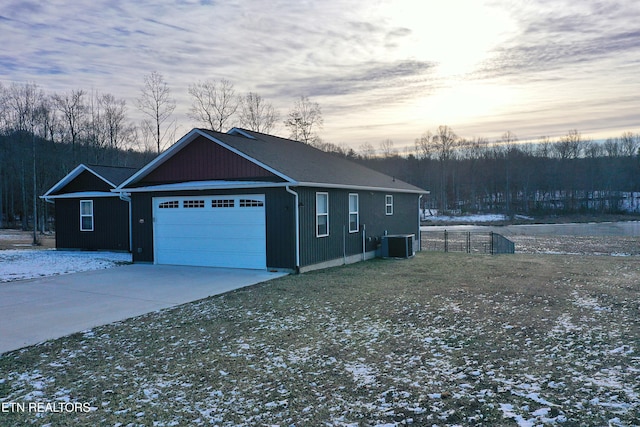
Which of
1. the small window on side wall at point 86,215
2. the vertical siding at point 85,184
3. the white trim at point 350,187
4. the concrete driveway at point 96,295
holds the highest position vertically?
the vertical siding at point 85,184

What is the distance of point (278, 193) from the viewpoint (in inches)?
478

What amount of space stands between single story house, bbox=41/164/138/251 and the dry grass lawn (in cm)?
1126

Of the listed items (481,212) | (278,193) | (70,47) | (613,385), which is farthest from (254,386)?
(481,212)

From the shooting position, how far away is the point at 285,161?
13.5 m

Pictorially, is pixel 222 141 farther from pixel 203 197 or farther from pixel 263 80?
pixel 263 80

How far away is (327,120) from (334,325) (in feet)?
110

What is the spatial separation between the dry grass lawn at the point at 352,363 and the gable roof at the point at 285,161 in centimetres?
426

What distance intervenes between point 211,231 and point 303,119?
26.5 meters

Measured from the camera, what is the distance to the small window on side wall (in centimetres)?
1886

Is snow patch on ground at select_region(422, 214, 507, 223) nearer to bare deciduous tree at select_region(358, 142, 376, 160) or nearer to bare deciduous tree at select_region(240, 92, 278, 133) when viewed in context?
bare deciduous tree at select_region(358, 142, 376, 160)

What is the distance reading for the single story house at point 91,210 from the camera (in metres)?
18.2

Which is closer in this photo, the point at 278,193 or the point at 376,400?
the point at 376,400

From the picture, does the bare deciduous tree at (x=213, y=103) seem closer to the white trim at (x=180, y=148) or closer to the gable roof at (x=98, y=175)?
the gable roof at (x=98, y=175)

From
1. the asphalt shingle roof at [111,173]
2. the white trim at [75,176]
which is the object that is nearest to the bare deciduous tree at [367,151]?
the asphalt shingle roof at [111,173]
